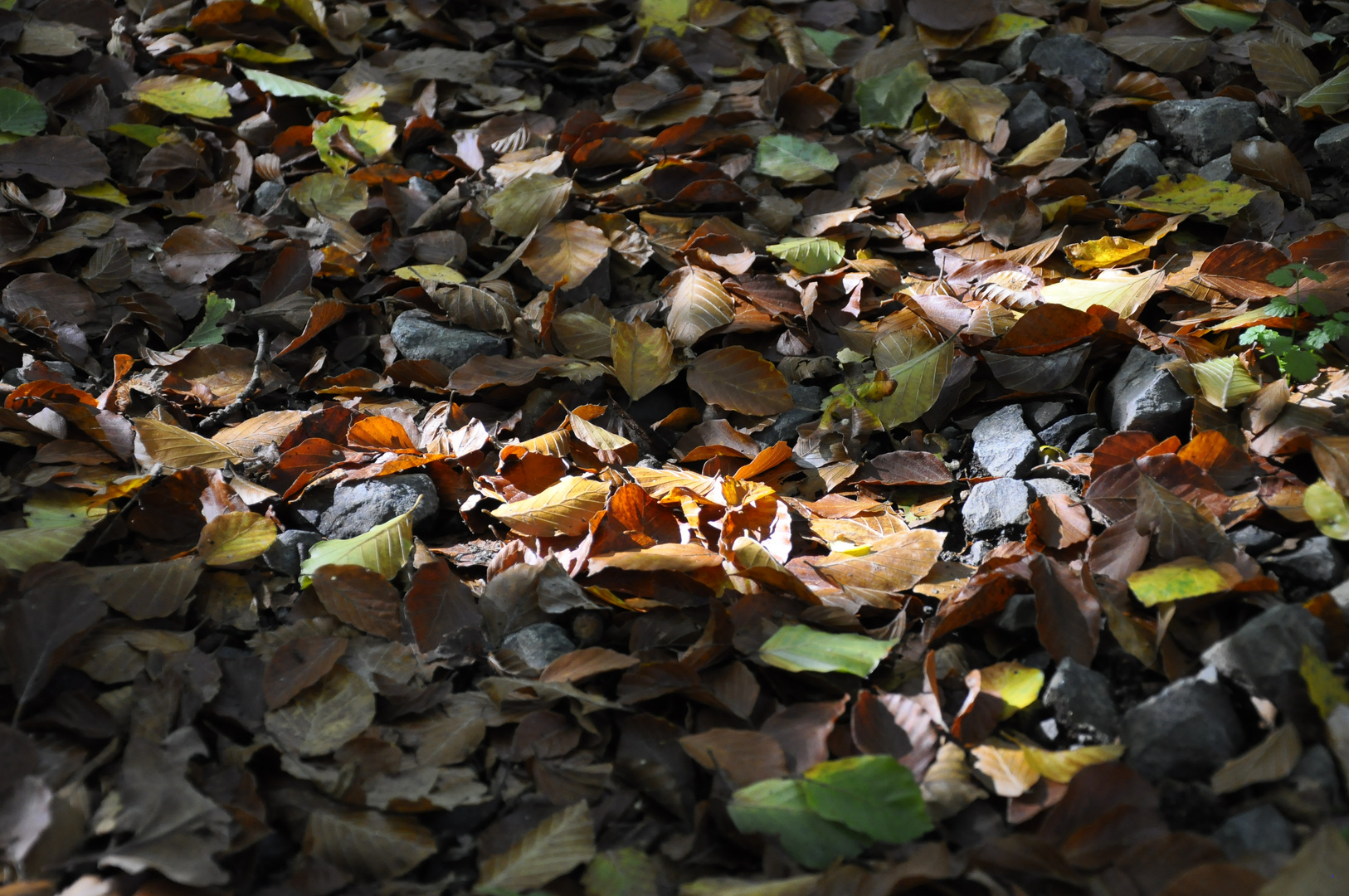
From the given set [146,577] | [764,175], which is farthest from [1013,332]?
[146,577]

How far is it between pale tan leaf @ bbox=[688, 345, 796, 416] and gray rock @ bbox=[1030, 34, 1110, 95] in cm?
128

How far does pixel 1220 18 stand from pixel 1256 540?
5.58ft

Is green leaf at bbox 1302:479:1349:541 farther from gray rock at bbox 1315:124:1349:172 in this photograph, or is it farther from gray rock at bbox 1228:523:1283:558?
A: gray rock at bbox 1315:124:1349:172

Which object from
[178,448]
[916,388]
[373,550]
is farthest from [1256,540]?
[178,448]

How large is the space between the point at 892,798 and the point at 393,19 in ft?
8.06

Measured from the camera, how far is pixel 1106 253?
1945mm

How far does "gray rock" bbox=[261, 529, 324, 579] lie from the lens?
1512 millimetres

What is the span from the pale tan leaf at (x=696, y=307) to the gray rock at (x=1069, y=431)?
626mm

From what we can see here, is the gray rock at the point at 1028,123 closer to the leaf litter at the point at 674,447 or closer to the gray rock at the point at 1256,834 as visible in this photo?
the leaf litter at the point at 674,447

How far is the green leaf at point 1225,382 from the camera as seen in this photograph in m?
1.54

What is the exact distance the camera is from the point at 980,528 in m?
1.57

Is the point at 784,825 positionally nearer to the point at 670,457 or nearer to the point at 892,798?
the point at 892,798

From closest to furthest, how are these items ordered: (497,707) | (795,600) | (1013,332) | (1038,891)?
(1038,891)
(497,707)
(795,600)
(1013,332)

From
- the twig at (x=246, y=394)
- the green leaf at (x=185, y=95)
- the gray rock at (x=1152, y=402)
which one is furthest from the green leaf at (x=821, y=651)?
the green leaf at (x=185, y=95)
